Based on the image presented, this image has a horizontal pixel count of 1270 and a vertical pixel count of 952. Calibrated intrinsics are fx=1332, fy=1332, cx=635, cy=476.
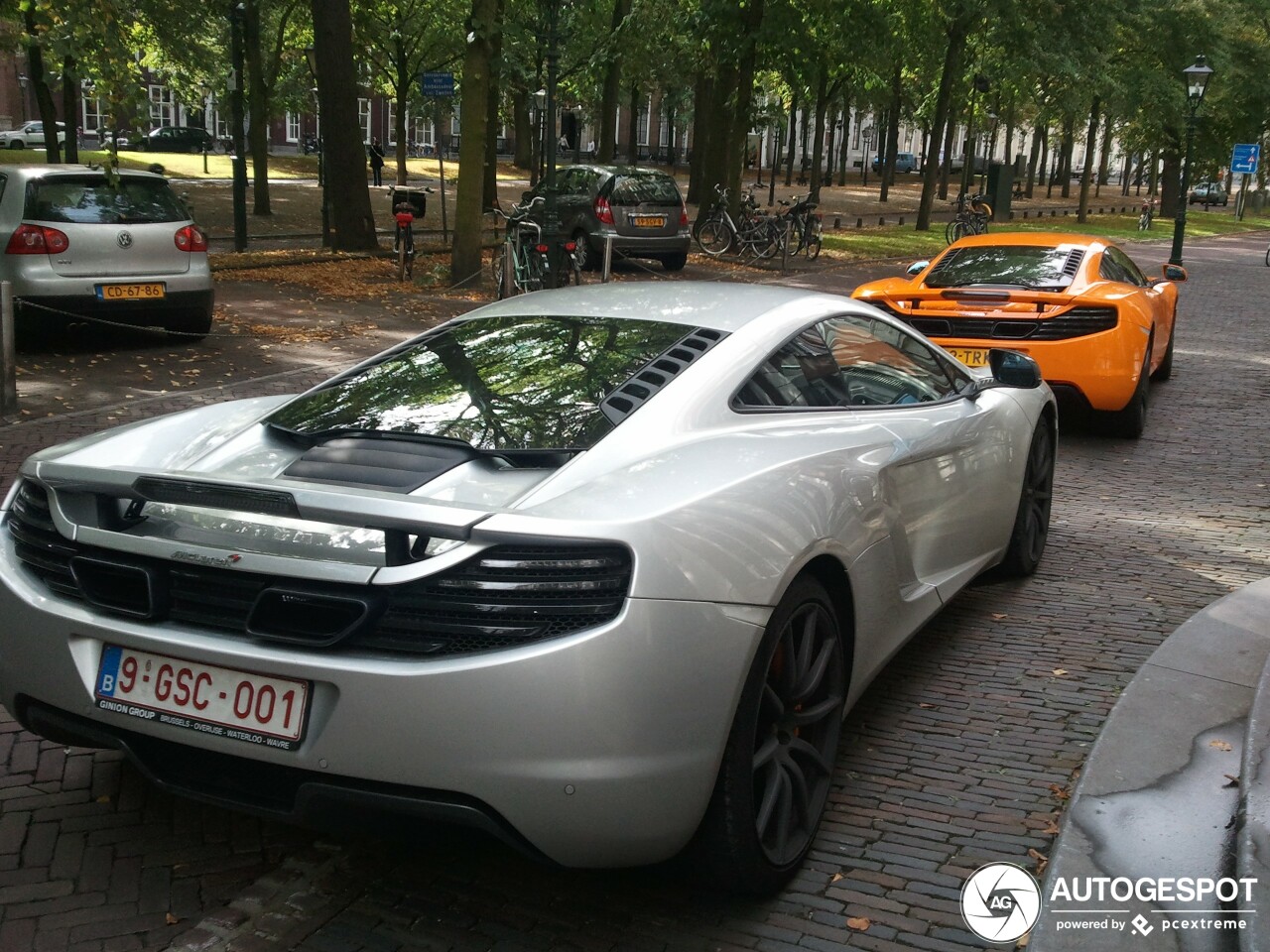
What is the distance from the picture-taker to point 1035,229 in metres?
40.9

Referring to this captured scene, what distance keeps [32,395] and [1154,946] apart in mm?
8816

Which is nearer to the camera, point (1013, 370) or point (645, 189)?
point (1013, 370)

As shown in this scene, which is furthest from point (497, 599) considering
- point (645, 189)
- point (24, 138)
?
point (24, 138)

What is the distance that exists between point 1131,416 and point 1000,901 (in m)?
6.91

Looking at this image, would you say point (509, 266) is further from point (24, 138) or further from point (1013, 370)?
point (24, 138)

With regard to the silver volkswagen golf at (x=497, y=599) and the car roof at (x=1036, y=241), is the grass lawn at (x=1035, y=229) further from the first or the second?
the silver volkswagen golf at (x=497, y=599)

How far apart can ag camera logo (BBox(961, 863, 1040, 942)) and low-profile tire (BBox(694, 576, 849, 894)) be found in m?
0.42

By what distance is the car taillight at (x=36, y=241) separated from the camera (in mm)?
10969

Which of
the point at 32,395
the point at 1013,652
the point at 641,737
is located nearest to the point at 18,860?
the point at 641,737

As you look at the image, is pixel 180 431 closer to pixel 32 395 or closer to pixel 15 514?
pixel 15 514

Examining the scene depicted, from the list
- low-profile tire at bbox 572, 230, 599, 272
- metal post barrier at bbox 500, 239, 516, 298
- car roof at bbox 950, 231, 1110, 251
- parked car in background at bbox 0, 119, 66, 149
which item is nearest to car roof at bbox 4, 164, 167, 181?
metal post barrier at bbox 500, 239, 516, 298

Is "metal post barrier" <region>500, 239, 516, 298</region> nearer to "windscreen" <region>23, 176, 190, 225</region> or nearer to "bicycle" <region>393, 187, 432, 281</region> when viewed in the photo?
"bicycle" <region>393, 187, 432, 281</region>

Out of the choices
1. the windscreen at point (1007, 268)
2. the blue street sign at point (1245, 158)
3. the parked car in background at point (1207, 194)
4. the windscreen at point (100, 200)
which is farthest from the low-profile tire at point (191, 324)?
the parked car in background at point (1207, 194)

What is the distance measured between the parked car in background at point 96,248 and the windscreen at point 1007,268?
6599mm
